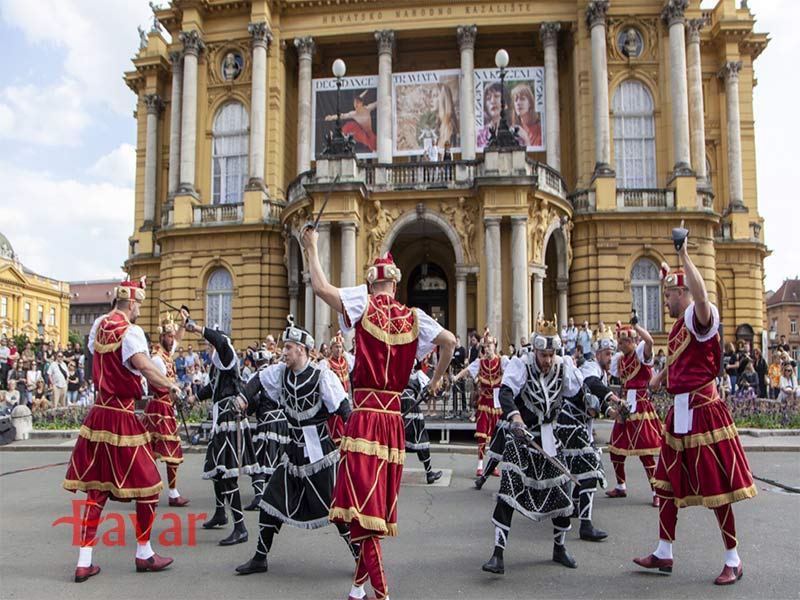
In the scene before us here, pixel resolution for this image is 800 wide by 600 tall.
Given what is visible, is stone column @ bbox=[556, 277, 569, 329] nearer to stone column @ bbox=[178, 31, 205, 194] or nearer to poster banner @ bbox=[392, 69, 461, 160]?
poster banner @ bbox=[392, 69, 461, 160]

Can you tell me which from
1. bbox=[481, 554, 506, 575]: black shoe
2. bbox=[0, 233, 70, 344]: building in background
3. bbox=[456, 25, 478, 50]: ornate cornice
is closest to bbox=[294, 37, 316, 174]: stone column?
bbox=[456, 25, 478, 50]: ornate cornice

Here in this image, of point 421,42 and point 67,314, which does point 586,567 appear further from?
point 67,314

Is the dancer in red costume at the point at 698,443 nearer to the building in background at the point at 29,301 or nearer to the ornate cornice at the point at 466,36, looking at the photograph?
the ornate cornice at the point at 466,36

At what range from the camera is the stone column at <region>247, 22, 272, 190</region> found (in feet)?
102

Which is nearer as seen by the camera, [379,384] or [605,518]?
[379,384]

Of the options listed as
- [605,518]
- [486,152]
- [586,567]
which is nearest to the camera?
[586,567]

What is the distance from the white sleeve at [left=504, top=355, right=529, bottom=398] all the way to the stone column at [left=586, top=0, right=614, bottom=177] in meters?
24.4

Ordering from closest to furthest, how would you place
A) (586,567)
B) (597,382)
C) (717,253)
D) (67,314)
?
1. (586,567)
2. (597,382)
3. (717,253)
4. (67,314)

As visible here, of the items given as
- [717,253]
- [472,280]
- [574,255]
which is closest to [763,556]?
[472,280]

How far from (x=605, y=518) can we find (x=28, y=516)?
711 centimetres

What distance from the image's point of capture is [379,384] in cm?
520

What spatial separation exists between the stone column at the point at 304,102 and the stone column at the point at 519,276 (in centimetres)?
1294

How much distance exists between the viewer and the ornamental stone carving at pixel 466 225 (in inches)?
905

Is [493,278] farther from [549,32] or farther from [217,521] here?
[217,521]
